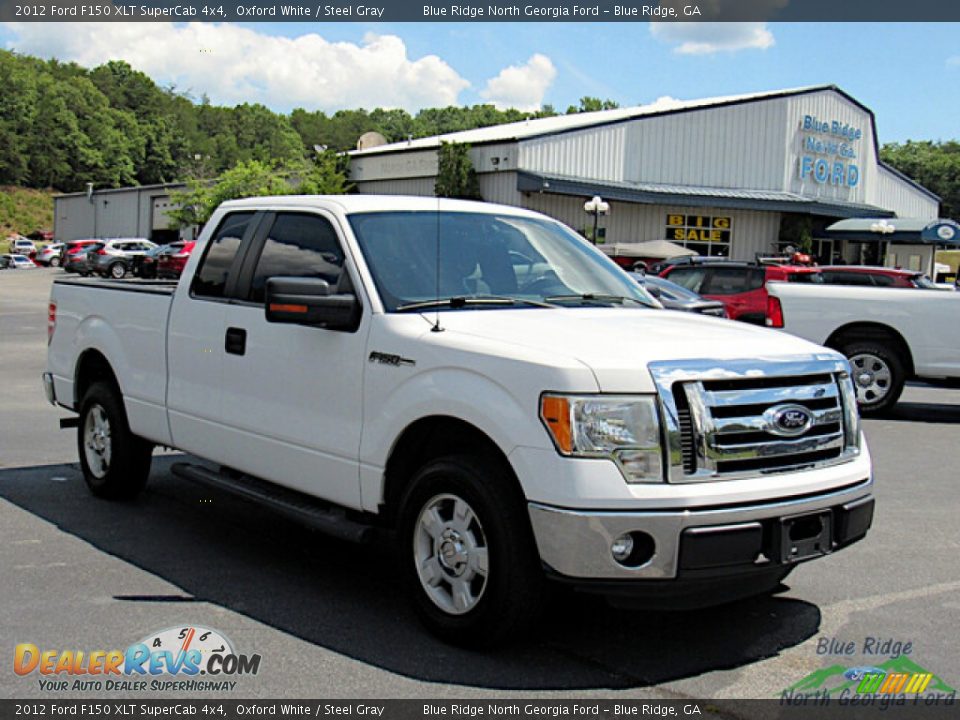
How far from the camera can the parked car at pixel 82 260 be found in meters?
47.1

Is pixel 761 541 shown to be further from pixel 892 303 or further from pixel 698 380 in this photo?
pixel 892 303

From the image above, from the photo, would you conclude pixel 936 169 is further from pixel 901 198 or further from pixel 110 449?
pixel 110 449

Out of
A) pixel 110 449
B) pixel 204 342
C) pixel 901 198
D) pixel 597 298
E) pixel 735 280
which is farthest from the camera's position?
pixel 901 198

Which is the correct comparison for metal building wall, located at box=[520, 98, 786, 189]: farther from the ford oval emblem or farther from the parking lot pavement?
the ford oval emblem

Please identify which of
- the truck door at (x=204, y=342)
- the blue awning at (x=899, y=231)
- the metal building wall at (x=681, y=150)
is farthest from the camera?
the blue awning at (x=899, y=231)

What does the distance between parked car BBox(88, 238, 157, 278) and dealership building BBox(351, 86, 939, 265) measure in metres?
11.0

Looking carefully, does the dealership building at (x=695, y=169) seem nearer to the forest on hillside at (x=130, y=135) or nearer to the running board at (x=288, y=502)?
the running board at (x=288, y=502)

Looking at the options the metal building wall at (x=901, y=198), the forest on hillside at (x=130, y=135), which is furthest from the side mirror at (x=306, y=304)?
the forest on hillside at (x=130, y=135)

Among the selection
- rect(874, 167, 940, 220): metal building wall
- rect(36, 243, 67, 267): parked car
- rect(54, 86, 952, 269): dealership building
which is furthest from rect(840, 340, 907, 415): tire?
rect(36, 243, 67, 267): parked car

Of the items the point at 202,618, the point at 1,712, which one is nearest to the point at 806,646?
the point at 202,618

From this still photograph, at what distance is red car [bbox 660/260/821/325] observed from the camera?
1877cm

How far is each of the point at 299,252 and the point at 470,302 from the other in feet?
3.82

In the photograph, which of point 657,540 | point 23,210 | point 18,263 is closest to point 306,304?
point 657,540

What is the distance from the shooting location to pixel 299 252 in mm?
5719
